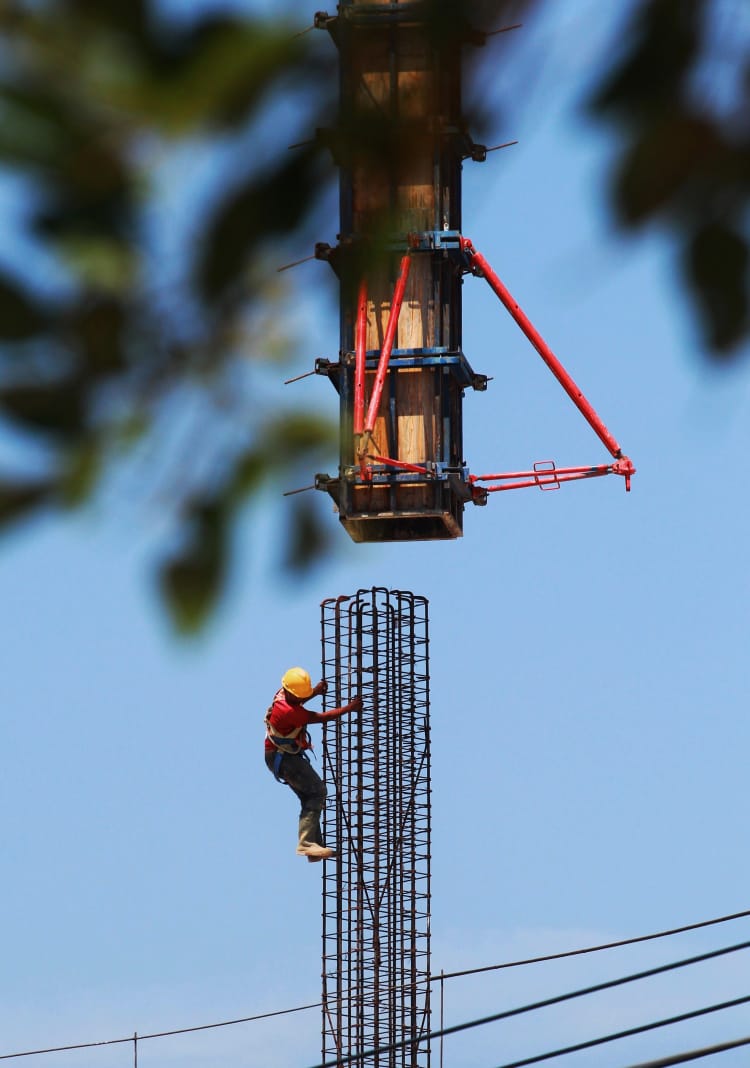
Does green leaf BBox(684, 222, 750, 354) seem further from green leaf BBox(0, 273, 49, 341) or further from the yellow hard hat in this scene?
the yellow hard hat

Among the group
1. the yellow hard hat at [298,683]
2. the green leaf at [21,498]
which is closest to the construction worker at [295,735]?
the yellow hard hat at [298,683]

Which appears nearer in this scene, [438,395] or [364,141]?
[364,141]

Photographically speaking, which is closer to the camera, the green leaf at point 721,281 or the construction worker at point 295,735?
the green leaf at point 721,281

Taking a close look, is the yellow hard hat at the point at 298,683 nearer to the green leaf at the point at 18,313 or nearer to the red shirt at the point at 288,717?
the red shirt at the point at 288,717

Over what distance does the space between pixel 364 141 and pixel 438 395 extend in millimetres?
34512

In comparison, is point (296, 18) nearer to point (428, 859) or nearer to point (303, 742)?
point (303, 742)

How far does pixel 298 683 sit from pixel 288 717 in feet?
1.50

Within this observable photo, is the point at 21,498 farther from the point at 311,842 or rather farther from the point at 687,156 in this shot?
the point at 311,842

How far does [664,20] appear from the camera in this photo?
2.80 m

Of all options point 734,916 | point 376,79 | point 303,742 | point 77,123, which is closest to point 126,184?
point 77,123

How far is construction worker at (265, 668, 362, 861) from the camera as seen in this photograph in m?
29.8

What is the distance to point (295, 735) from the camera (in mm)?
29859

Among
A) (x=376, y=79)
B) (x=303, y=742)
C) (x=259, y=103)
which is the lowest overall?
(x=259, y=103)

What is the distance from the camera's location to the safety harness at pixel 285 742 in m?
29.8
